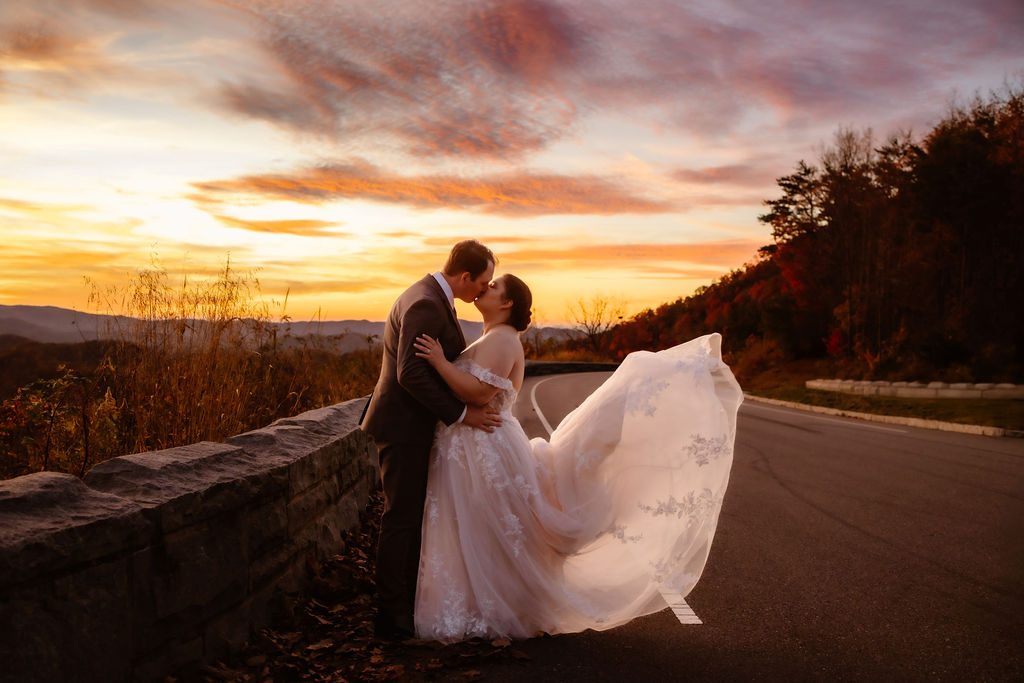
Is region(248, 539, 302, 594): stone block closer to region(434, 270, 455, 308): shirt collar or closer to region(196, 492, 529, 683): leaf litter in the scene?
region(196, 492, 529, 683): leaf litter

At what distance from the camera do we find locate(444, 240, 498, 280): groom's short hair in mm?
4875

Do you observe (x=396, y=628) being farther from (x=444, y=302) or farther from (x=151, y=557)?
(x=444, y=302)

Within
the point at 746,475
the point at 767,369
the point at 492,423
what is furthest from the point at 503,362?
the point at 767,369

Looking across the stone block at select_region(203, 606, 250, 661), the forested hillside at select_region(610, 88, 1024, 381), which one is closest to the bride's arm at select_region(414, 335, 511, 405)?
the stone block at select_region(203, 606, 250, 661)

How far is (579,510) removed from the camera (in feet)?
15.9

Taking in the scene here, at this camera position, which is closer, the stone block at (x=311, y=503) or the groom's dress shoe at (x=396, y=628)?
the groom's dress shoe at (x=396, y=628)

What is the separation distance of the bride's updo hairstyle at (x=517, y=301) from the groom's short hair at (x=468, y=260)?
19 cm

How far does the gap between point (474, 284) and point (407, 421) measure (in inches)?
37.1

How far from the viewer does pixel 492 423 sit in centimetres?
486

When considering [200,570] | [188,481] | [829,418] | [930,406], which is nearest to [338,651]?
[200,570]

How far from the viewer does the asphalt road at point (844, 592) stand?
13.6 feet

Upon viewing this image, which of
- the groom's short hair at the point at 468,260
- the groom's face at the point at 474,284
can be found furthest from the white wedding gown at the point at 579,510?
the groom's short hair at the point at 468,260

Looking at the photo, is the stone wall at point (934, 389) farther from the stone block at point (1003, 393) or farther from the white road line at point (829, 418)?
the white road line at point (829, 418)

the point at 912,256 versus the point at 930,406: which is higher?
the point at 912,256
